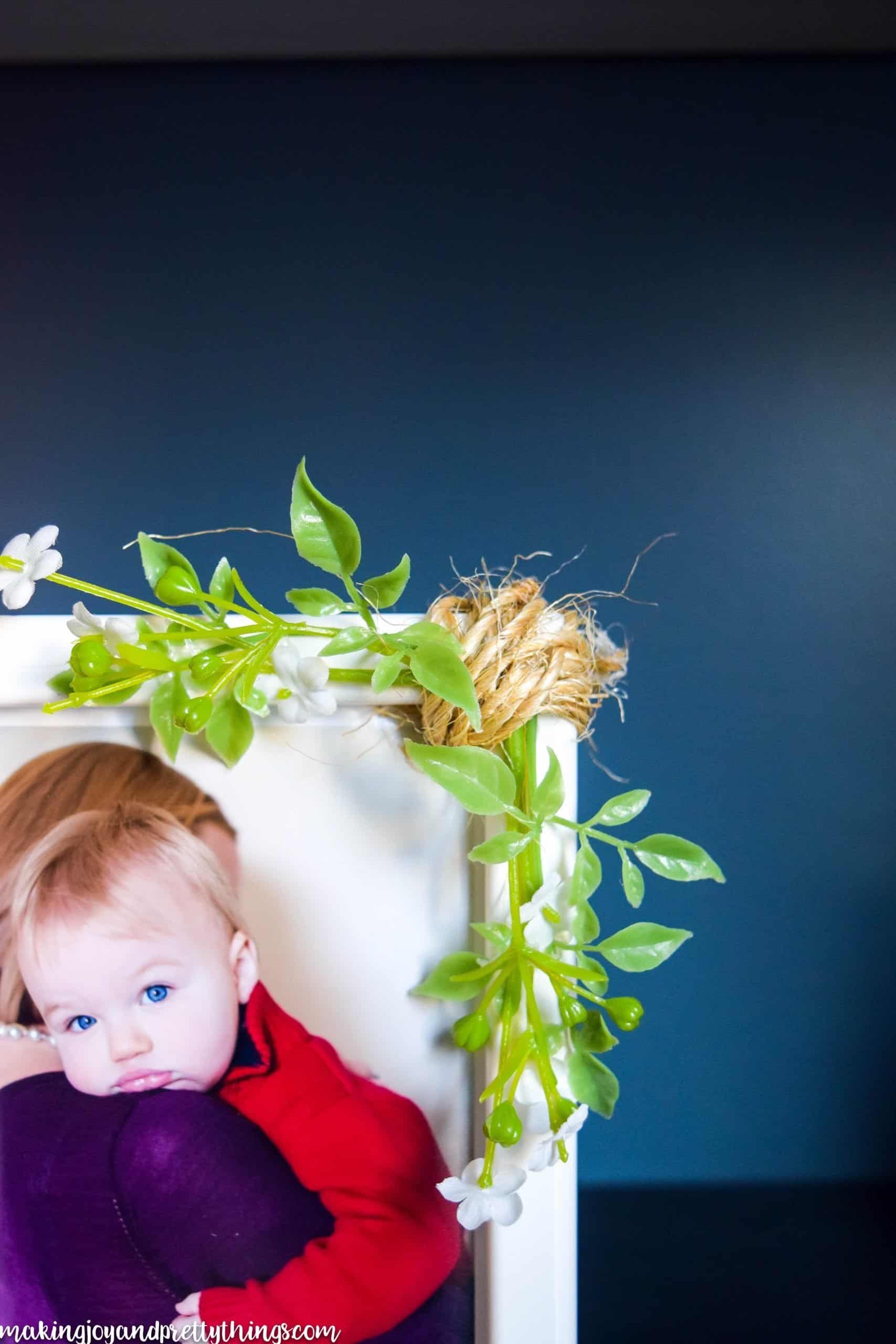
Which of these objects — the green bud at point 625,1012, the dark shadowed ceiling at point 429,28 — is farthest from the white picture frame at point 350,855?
the dark shadowed ceiling at point 429,28

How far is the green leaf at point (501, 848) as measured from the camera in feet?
1.64

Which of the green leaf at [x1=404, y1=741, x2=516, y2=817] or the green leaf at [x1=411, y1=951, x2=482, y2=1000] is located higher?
the green leaf at [x1=404, y1=741, x2=516, y2=817]

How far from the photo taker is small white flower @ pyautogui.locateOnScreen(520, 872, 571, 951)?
54 centimetres

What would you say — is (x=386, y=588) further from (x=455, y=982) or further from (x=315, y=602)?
(x=455, y=982)

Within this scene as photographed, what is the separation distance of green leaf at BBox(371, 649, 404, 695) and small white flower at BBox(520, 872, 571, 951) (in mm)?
165

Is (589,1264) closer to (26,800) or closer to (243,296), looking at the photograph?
(26,800)

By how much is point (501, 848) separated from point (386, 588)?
0.17 meters

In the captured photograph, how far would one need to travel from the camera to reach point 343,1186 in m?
0.57

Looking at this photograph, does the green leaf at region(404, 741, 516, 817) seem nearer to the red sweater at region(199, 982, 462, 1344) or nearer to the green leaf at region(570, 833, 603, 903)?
the green leaf at region(570, 833, 603, 903)

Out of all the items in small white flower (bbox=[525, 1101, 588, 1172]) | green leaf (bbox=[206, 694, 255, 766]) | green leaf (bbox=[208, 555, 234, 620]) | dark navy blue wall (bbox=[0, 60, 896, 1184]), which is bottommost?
small white flower (bbox=[525, 1101, 588, 1172])

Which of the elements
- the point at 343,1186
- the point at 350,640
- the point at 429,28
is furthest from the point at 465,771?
the point at 429,28

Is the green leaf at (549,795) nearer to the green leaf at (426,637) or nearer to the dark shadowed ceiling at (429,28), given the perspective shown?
the green leaf at (426,637)

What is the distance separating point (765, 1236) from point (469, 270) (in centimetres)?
86

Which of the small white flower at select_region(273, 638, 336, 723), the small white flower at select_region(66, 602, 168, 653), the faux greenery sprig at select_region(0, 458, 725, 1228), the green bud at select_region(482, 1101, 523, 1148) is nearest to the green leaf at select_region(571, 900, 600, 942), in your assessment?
the faux greenery sprig at select_region(0, 458, 725, 1228)
